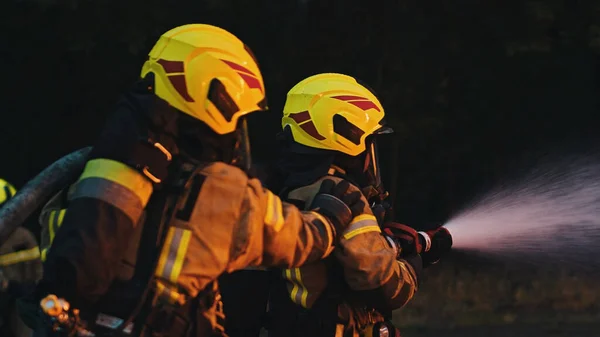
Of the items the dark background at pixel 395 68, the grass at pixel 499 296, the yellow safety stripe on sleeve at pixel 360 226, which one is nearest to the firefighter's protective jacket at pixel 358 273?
the yellow safety stripe on sleeve at pixel 360 226

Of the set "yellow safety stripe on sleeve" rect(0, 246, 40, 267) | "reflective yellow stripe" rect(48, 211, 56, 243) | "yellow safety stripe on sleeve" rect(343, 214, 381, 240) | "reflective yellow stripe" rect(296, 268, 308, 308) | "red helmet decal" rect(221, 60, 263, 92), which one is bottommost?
"yellow safety stripe on sleeve" rect(0, 246, 40, 267)

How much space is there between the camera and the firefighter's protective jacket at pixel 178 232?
111 inches

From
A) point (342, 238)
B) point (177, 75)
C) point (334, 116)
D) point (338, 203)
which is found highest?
point (334, 116)

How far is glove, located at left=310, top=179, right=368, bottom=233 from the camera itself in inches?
146

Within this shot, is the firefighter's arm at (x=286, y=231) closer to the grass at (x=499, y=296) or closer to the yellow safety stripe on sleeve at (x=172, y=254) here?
the yellow safety stripe on sleeve at (x=172, y=254)

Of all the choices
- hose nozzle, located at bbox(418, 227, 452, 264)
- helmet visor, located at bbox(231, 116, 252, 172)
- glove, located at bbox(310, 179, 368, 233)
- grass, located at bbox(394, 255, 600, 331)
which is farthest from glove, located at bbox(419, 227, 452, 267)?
grass, located at bbox(394, 255, 600, 331)

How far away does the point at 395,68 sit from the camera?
1133cm

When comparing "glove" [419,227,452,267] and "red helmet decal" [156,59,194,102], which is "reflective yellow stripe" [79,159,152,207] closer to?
"red helmet decal" [156,59,194,102]

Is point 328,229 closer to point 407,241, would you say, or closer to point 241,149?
point 241,149

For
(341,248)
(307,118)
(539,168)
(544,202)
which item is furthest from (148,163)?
(539,168)

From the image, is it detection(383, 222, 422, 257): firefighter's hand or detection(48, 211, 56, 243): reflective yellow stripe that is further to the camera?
detection(383, 222, 422, 257): firefighter's hand

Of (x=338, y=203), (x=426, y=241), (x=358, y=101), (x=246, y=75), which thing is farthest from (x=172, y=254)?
(x=426, y=241)

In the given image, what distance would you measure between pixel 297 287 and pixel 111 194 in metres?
1.41

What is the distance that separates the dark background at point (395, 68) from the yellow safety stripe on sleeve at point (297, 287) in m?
6.00
